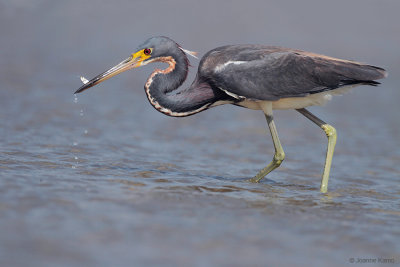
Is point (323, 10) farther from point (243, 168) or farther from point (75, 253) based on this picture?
point (75, 253)

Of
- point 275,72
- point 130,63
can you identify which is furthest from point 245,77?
point 130,63

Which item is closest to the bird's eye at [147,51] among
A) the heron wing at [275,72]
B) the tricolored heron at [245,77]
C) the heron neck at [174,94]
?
the tricolored heron at [245,77]

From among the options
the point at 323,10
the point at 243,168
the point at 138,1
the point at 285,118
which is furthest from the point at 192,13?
the point at 243,168

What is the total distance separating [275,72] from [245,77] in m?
0.36

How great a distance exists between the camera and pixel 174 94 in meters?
7.73

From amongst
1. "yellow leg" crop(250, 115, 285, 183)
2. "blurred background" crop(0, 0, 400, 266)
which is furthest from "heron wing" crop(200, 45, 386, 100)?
"blurred background" crop(0, 0, 400, 266)

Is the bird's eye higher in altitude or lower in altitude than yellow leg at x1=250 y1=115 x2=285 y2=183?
higher

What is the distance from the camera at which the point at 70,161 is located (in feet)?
25.7

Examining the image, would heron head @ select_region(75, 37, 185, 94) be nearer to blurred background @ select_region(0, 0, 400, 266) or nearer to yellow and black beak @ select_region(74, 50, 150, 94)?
yellow and black beak @ select_region(74, 50, 150, 94)

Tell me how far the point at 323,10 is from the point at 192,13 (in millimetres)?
4049

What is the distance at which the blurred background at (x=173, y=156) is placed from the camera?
5.12 metres

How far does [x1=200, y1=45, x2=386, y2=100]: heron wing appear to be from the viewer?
7.62 m

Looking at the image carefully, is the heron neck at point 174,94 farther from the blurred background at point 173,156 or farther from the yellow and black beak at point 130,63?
the blurred background at point 173,156

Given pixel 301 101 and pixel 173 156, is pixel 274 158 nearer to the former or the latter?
pixel 301 101
